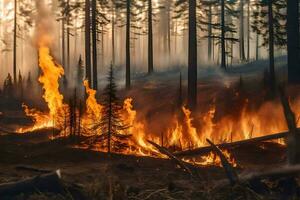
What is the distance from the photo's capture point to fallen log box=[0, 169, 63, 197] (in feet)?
21.1

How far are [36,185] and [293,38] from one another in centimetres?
1481

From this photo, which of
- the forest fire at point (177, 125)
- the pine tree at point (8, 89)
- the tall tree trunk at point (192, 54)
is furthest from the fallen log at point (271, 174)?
the pine tree at point (8, 89)

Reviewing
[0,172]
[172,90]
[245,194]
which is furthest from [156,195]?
[172,90]

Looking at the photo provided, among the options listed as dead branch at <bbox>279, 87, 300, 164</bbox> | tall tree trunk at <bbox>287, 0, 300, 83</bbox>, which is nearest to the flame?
dead branch at <bbox>279, 87, 300, 164</bbox>

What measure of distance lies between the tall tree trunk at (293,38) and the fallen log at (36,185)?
1429cm

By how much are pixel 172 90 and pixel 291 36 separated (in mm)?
10817

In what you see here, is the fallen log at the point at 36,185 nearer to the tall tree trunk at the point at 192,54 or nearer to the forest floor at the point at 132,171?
the forest floor at the point at 132,171

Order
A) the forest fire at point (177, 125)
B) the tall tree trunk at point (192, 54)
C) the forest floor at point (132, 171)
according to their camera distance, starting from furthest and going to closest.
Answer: the tall tree trunk at point (192, 54)
the forest fire at point (177, 125)
the forest floor at point (132, 171)

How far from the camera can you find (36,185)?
6508 millimetres

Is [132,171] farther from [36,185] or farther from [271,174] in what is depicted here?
[271,174]

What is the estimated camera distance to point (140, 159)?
11031 millimetres

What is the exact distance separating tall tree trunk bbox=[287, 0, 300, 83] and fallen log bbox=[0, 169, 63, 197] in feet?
46.9

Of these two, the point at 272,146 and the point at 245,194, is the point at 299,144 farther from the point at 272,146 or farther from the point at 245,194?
the point at 272,146

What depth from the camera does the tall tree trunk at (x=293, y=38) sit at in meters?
18.1
